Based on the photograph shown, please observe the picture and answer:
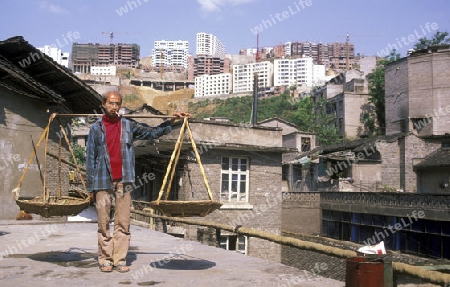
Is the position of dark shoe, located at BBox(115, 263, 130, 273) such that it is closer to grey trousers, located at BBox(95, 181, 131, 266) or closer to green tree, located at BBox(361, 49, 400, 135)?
grey trousers, located at BBox(95, 181, 131, 266)

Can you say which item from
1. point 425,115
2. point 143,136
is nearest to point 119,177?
point 143,136

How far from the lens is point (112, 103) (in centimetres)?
531

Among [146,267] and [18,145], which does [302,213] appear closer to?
[18,145]

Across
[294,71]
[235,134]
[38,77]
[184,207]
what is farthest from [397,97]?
[294,71]

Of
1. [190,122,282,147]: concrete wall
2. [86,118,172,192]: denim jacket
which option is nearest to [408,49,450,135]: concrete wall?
[190,122,282,147]: concrete wall

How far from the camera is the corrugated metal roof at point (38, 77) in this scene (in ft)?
48.1

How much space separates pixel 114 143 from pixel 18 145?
1123 cm

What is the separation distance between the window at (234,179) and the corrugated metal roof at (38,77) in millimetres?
6561

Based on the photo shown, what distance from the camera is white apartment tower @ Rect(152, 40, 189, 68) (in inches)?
6673

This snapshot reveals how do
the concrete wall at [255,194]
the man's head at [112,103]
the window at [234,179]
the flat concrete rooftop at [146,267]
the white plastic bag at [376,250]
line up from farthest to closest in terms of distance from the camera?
the window at [234,179], the concrete wall at [255,194], the man's head at [112,103], the flat concrete rooftop at [146,267], the white plastic bag at [376,250]

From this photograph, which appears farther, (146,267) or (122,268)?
(146,267)

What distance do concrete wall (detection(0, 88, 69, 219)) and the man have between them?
10.8m

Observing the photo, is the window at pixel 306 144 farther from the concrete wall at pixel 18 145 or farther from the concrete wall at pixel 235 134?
the concrete wall at pixel 18 145

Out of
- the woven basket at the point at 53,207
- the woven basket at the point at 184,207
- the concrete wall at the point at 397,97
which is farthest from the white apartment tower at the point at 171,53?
the woven basket at the point at 184,207
